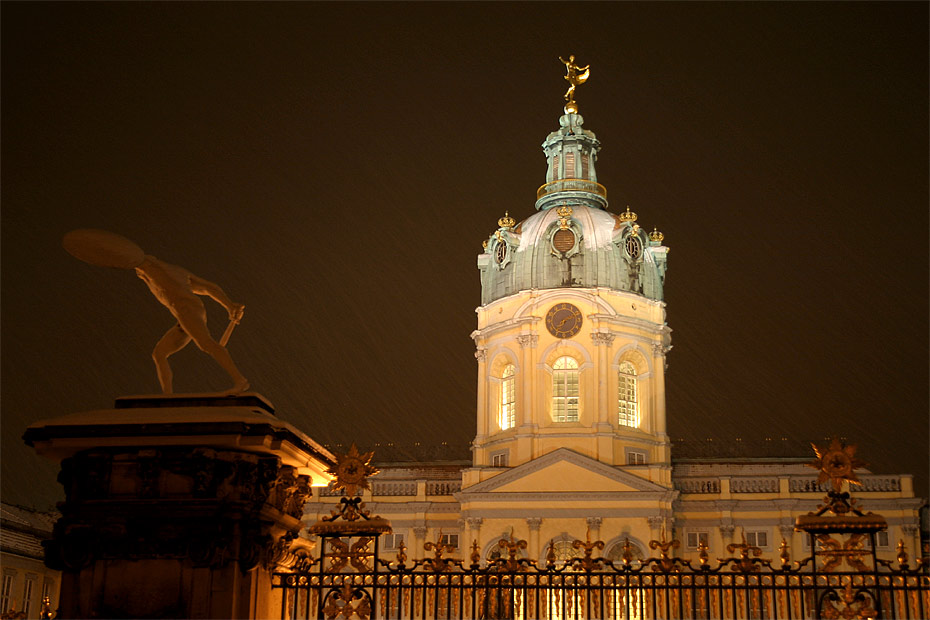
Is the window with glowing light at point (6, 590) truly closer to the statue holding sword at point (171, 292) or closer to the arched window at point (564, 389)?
the arched window at point (564, 389)

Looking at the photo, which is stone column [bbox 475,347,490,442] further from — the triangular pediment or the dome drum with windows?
the triangular pediment

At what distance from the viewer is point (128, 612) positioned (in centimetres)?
1003

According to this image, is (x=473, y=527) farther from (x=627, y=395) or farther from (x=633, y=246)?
(x=633, y=246)

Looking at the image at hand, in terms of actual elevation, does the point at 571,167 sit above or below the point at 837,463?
above

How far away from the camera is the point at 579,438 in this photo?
50.8m

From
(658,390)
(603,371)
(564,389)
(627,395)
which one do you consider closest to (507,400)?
(564,389)

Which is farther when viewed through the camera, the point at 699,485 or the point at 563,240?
the point at 563,240

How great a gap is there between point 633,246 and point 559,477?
36.6ft

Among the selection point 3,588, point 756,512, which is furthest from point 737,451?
point 3,588

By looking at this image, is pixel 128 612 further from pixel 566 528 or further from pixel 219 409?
pixel 566 528

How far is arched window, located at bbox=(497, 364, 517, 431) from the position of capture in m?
53.3

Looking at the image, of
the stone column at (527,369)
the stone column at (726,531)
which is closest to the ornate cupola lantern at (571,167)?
the stone column at (527,369)

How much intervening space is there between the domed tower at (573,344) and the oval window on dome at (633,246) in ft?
0.18

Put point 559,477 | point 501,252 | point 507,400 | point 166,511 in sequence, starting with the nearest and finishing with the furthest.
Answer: point 166,511 < point 559,477 < point 507,400 < point 501,252
